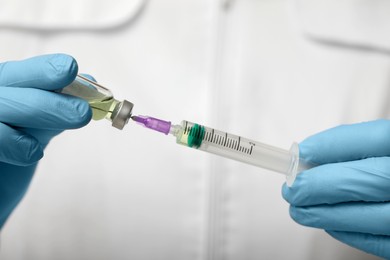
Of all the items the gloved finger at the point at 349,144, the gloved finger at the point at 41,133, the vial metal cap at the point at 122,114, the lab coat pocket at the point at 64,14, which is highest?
the lab coat pocket at the point at 64,14

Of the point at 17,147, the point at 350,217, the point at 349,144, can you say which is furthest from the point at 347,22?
the point at 17,147

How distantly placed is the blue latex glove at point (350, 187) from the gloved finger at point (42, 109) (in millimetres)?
342

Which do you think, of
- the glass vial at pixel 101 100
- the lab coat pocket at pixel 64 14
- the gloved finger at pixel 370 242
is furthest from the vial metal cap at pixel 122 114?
the gloved finger at pixel 370 242

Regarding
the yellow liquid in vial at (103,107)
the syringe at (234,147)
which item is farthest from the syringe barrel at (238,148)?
the yellow liquid in vial at (103,107)

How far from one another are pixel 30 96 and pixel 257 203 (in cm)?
44

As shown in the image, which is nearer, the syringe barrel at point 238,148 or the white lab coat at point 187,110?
the syringe barrel at point 238,148

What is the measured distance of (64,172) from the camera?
92 cm

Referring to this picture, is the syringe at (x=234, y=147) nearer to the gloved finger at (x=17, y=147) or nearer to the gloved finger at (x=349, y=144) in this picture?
the gloved finger at (x=349, y=144)

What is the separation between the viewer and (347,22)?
943 mm

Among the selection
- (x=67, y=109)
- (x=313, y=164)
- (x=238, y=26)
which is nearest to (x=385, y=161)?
(x=313, y=164)

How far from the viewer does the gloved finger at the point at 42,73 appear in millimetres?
688

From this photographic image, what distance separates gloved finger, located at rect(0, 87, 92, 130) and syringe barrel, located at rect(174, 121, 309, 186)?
0.49 ft

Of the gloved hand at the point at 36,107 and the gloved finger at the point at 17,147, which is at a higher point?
the gloved hand at the point at 36,107

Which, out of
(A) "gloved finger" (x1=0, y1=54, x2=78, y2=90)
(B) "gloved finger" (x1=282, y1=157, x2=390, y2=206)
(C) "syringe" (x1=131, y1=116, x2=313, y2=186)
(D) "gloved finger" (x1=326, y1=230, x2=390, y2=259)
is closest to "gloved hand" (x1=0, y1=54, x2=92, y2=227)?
(A) "gloved finger" (x1=0, y1=54, x2=78, y2=90)
